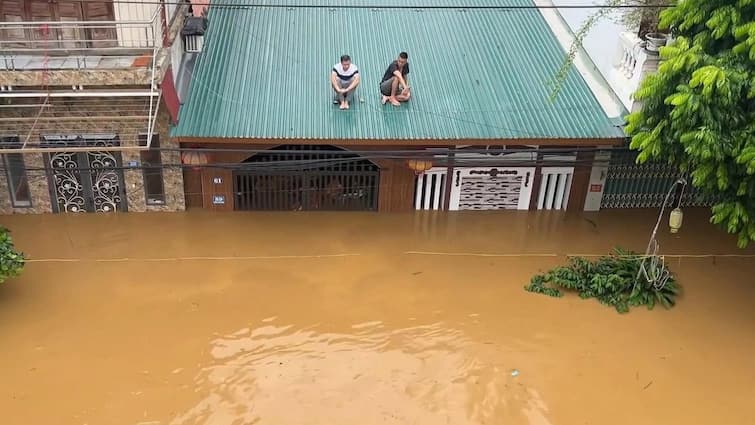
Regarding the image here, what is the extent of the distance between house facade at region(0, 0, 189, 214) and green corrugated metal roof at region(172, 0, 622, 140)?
36.0 inches

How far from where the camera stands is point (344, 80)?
38.3 feet

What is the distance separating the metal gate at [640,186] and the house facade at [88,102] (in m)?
7.57

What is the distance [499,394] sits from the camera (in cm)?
900

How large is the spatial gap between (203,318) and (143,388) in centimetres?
146

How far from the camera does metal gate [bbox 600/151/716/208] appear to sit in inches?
488

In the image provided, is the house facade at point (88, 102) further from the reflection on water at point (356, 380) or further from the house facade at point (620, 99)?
the house facade at point (620, 99)

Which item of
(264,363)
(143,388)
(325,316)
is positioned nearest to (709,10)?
(325,316)

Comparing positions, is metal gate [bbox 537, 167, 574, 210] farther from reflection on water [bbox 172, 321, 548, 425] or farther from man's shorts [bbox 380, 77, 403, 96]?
reflection on water [bbox 172, 321, 548, 425]

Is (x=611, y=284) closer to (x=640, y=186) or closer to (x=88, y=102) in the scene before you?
(x=640, y=186)

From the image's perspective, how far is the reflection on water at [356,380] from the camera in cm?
862

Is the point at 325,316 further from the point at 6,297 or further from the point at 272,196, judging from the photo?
the point at 6,297

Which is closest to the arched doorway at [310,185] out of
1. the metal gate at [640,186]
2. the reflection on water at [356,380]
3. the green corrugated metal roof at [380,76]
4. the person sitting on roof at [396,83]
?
the green corrugated metal roof at [380,76]

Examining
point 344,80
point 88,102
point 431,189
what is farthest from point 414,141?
point 88,102

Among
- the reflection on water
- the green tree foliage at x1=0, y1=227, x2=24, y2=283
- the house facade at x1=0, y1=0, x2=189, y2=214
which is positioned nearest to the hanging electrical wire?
the reflection on water
